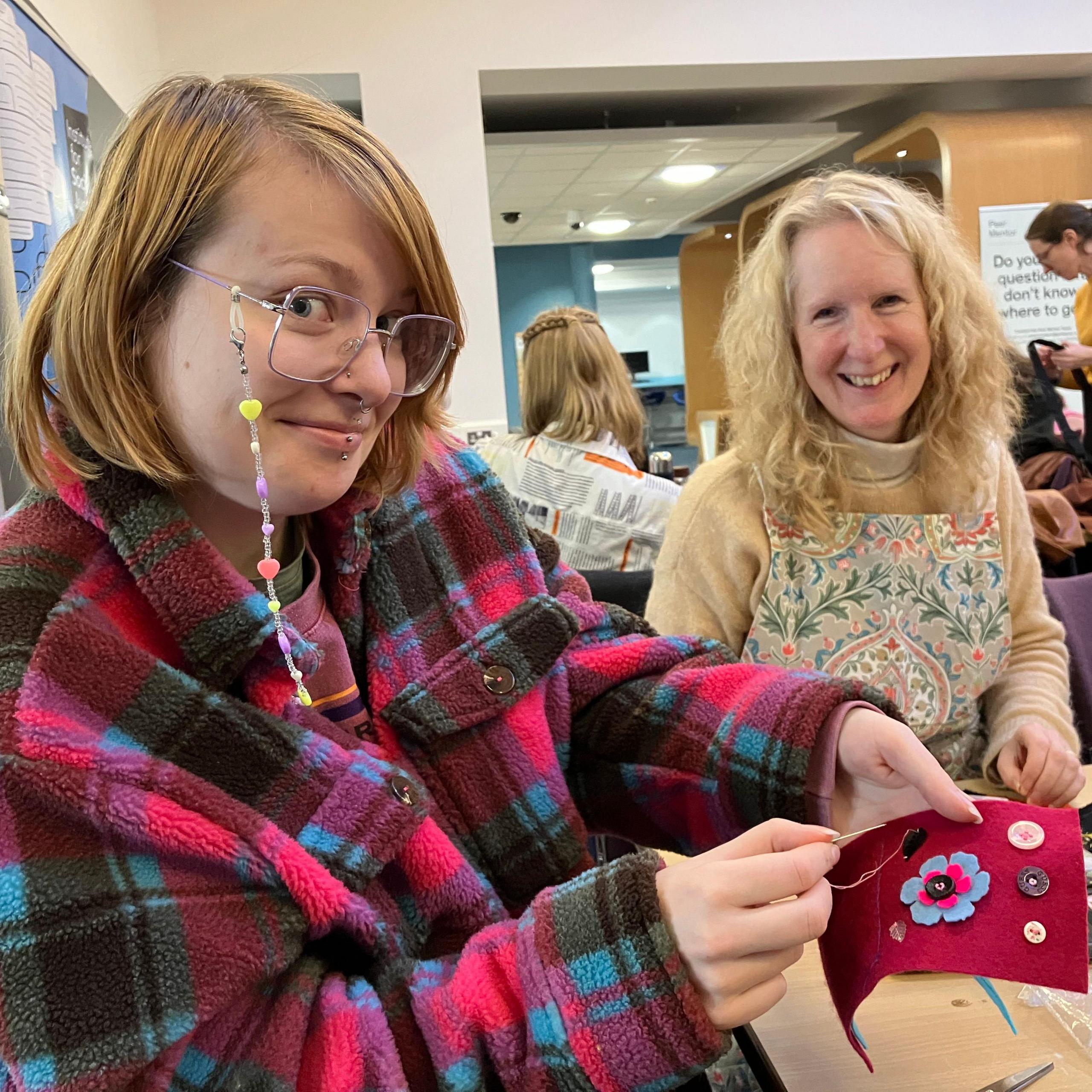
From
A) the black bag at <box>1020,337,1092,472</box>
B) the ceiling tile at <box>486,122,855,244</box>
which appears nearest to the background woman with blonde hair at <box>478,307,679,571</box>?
the black bag at <box>1020,337,1092,472</box>

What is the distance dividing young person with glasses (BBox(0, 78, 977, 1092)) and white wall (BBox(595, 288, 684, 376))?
1013cm

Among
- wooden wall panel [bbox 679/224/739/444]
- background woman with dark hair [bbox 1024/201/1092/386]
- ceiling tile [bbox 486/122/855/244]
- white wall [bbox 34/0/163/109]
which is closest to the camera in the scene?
white wall [bbox 34/0/163/109]

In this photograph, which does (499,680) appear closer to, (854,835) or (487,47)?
(854,835)

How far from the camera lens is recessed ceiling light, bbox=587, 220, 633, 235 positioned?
7199 millimetres

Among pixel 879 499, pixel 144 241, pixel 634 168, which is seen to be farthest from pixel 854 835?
pixel 634 168

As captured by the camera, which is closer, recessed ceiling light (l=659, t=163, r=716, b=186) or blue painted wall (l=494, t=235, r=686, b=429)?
recessed ceiling light (l=659, t=163, r=716, b=186)

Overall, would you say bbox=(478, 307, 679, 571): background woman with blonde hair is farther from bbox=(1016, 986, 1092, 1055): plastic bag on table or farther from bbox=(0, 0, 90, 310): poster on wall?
bbox=(1016, 986, 1092, 1055): plastic bag on table

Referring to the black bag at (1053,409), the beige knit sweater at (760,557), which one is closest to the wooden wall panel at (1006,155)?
the black bag at (1053,409)

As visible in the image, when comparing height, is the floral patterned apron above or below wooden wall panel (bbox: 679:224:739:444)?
below

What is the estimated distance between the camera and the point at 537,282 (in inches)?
352

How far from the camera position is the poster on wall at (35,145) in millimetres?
1335

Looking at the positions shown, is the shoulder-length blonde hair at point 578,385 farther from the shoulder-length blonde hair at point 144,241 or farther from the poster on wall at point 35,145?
the shoulder-length blonde hair at point 144,241

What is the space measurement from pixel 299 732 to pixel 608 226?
7350 millimetres

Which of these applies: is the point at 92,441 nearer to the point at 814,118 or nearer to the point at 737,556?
the point at 737,556
